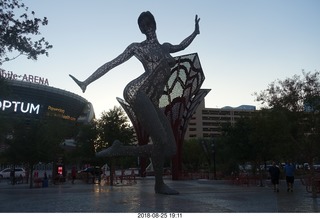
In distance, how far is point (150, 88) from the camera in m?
15.5

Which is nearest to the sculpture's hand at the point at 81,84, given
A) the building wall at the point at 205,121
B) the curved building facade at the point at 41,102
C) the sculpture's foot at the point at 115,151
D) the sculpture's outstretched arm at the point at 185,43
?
the sculpture's foot at the point at 115,151

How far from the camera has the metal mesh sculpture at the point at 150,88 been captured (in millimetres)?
15109

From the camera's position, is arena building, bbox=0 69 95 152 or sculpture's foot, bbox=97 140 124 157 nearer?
sculpture's foot, bbox=97 140 124 157

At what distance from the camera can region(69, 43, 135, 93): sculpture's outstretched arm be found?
14.8 m

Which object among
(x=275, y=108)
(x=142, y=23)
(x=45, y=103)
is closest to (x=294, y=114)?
(x=275, y=108)

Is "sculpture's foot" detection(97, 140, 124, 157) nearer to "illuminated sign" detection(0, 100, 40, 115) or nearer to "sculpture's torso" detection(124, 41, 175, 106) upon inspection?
"sculpture's torso" detection(124, 41, 175, 106)

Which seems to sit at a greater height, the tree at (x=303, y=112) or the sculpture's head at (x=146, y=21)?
the sculpture's head at (x=146, y=21)

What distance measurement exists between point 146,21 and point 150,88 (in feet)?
8.88

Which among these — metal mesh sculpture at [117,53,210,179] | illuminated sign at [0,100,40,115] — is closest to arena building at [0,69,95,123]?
illuminated sign at [0,100,40,115]

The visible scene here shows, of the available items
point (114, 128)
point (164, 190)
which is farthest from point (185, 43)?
point (114, 128)

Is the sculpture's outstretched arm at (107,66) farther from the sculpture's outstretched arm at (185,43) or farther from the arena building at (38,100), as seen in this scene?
the arena building at (38,100)

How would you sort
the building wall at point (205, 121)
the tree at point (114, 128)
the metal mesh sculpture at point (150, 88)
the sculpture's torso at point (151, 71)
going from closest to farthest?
the metal mesh sculpture at point (150, 88) < the sculpture's torso at point (151, 71) < the tree at point (114, 128) < the building wall at point (205, 121)
